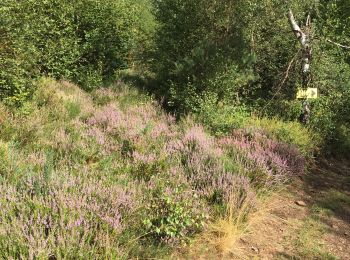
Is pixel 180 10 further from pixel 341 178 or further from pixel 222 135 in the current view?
pixel 341 178

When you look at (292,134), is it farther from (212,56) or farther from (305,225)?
(305,225)

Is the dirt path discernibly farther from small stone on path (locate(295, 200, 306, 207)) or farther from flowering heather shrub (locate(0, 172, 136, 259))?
flowering heather shrub (locate(0, 172, 136, 259))

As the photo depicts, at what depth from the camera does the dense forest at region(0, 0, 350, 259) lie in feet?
11.9

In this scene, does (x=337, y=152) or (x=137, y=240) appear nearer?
(x=137, y=240)

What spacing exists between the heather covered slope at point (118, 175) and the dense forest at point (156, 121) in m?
0.02

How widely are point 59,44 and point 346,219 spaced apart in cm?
815

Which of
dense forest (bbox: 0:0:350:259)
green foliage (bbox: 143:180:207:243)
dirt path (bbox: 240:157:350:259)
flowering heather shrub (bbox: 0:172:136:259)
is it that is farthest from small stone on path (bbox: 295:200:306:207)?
flowering heather shrub (bbox: 0:172:136:259)

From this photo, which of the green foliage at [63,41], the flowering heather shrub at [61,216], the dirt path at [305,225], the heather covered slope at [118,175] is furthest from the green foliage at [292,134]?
the green foliage at [63,41]

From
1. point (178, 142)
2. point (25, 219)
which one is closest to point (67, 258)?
point (25, 219)

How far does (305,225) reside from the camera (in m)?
4.92

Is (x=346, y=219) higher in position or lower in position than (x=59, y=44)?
lower

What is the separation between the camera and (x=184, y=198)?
13.8 ft

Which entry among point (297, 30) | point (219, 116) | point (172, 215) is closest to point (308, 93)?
point (297, 30)

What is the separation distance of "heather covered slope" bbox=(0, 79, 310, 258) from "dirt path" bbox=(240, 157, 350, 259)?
300 mm
